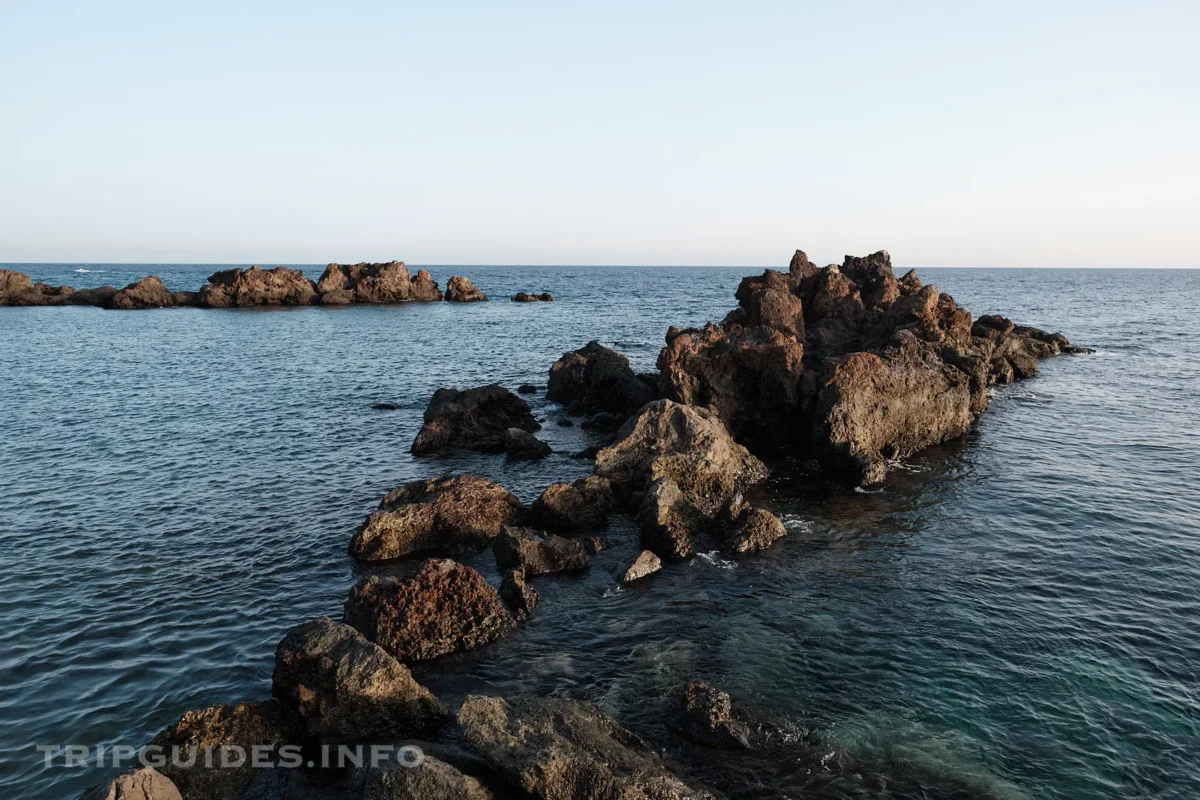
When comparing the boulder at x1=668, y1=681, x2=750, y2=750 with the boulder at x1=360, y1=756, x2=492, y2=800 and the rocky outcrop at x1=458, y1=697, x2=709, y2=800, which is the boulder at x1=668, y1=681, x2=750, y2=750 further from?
the boulder at x1=360, y1=756, x2=492, y2=800

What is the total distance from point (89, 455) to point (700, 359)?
29781 millimetres

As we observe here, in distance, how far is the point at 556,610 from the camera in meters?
19.2

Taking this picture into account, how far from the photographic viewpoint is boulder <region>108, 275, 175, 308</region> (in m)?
112

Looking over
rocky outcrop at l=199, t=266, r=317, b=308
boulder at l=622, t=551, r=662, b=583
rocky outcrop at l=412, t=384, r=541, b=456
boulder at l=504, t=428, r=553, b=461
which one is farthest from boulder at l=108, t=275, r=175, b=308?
boulder at l=622, t=551, r=662, b=583

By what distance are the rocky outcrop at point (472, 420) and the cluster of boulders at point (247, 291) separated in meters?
93.7

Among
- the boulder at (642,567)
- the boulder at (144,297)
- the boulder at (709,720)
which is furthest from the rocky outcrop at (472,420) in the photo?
the boulder at (144,297)

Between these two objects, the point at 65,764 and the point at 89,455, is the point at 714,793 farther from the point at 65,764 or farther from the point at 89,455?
the point at 89,455

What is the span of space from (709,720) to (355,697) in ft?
23.0

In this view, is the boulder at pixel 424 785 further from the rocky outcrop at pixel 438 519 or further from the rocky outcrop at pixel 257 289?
the rocky outcrop at pixel 257 289

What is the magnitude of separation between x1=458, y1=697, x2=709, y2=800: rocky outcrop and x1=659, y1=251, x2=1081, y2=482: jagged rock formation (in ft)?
64.6

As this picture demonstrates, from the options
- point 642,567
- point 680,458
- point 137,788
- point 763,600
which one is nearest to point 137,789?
point 137,788

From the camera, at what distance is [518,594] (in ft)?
62.9

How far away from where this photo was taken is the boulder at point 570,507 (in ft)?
81.4

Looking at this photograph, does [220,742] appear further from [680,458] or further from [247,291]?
[247,291]
